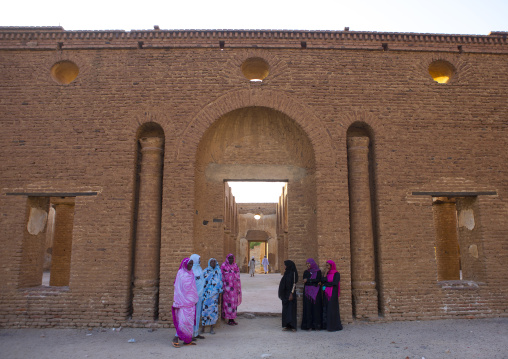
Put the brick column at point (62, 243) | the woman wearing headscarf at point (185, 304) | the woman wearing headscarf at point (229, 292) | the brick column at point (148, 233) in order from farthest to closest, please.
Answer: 1. the brick column at point (62, 243)
2. the woman wearing headscarf at point (229, 292)
3. the brick column at point (148, 233)
4. the woman wearing headscarf at point (185, 304)

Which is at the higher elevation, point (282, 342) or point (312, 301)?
point (312, 301)

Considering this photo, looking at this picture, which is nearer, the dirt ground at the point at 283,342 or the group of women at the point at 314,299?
the dirt ground at the point at 283,342

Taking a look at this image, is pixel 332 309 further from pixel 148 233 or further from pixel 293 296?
pixel 148 233

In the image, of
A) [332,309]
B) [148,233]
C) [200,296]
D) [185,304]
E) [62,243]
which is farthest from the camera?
[62,243]

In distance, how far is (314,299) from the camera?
721 cm

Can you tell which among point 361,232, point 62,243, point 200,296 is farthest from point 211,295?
point 62,243

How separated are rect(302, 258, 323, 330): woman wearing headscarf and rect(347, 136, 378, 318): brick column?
2.98 feet

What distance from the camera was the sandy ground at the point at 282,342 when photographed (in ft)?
18.4

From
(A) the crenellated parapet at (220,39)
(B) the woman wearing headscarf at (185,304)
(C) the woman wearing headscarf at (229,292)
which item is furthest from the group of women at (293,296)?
(A) the crenellated parapet at (220,39)

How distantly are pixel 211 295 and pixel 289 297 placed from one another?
1541 mm

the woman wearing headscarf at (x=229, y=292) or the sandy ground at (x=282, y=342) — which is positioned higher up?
the woman wearing headscarf at (x=229, y=292)

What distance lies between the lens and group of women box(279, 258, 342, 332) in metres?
7.15

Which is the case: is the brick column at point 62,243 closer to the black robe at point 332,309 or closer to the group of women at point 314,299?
the group of women at point 314,299

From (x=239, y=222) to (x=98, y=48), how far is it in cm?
1689
